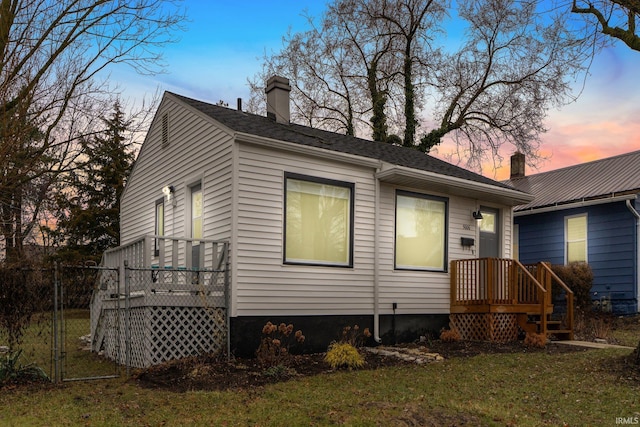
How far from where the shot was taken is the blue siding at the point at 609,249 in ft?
47.4

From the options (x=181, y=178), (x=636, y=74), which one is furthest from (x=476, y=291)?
(x=181, y=178)

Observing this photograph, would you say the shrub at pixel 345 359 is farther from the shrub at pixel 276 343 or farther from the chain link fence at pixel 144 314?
the chain link fence at pixel 144 314

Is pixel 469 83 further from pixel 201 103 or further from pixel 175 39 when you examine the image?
pixel 175 39

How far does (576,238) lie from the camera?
52.3 ft

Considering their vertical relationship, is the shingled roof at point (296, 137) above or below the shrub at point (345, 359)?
above

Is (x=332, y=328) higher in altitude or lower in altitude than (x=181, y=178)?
lower

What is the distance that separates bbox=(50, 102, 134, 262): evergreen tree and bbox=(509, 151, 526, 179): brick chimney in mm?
15482

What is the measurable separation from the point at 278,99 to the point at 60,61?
4996 millimetres

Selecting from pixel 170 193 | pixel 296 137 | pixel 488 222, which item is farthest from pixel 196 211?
pixel 488 222

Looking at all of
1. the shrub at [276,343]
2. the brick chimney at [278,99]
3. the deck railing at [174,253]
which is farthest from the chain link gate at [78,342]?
the brick chimney at [278,99]

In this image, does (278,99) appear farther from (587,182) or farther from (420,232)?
(587,182)

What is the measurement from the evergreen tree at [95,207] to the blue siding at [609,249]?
16040 mm

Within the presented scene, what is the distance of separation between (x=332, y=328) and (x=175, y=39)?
213 inches

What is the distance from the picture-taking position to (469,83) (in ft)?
78.8
